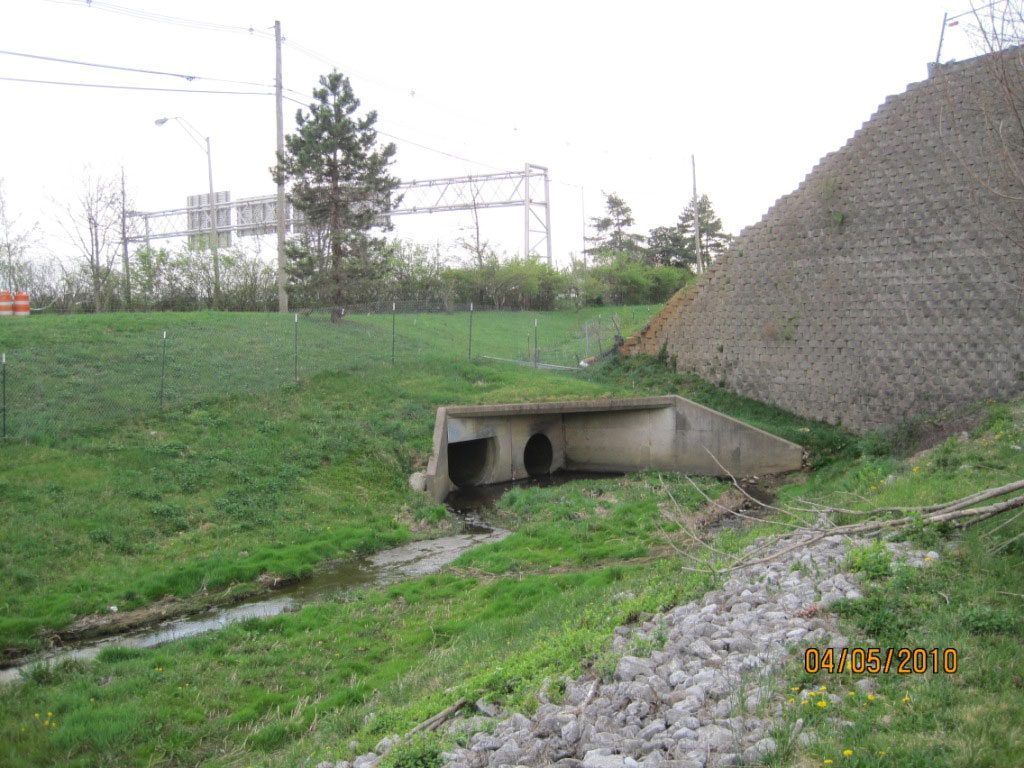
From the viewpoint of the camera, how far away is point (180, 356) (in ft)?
64.3

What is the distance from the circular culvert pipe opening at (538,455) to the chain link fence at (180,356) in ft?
13.1

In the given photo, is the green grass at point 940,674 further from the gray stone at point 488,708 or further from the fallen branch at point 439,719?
the fallen branch at point 439,719

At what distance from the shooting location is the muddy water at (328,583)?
9.44m

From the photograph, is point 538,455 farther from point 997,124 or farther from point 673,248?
point 673,248

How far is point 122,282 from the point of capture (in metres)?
33.1

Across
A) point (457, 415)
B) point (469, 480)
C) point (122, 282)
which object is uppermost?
point (122, 282)

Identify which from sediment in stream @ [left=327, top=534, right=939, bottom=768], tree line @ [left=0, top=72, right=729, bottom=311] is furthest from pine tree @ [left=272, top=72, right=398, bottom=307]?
sediment in stream @ [left=327, top=534, right=939, bottom=768]

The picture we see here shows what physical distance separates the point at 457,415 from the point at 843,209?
11.4m

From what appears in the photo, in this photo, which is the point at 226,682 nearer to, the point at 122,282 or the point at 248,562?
the point at 248,562

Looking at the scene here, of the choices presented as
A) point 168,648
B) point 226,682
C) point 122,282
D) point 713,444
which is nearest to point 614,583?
point 226,682

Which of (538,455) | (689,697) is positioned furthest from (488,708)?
(538,455)

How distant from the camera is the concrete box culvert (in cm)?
2012

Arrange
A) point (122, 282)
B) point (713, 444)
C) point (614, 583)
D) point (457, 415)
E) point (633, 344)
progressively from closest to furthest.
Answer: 1. point (614, 583)
2. point (457, 415)
3. point (713, 444)
4. point (633, 344)
5. point (122, 282)
